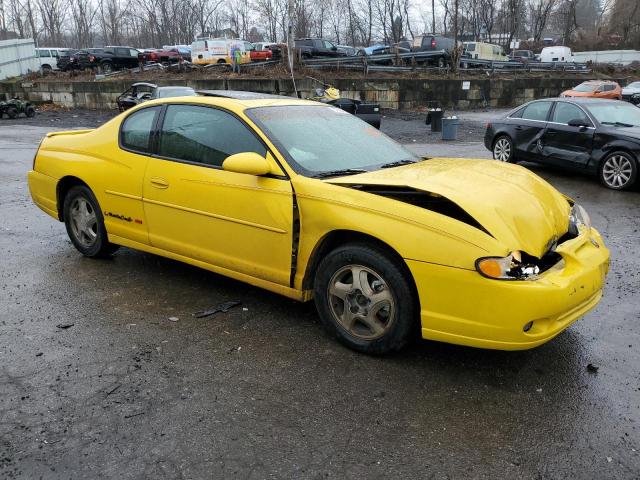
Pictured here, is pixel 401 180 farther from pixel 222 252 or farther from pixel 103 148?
pixel 103 148

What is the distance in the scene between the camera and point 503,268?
3.02 metres

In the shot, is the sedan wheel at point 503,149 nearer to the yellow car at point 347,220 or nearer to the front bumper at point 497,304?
the yellow car at point 347,220

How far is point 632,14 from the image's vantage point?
208 feet

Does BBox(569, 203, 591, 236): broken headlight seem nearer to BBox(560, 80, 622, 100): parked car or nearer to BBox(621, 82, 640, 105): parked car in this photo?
BBox(560, 80, 622, 100): parked car

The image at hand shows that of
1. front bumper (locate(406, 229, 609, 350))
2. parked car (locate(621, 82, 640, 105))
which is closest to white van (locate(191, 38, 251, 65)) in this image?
parked car (locate(621, 82, 640, 105))

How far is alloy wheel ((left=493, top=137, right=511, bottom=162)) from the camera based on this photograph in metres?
11.4

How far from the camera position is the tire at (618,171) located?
9008 millimetres

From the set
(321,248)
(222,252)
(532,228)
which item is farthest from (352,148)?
(532,228)

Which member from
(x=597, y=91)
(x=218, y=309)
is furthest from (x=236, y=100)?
(x=597, y=91)

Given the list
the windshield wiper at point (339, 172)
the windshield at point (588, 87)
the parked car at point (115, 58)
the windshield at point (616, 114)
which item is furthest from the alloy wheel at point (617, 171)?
the parked car at point (115, 58)

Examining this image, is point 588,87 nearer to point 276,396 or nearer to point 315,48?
point 315,48

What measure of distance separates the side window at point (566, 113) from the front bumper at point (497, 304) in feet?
25.1

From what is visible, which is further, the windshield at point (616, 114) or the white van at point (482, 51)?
the white van at point (482, 51)

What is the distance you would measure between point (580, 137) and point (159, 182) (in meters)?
8.05
